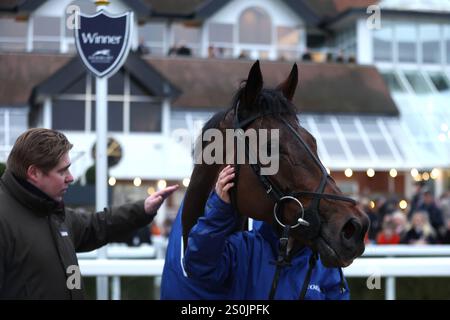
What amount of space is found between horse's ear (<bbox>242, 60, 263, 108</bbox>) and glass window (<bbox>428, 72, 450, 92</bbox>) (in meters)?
24.1

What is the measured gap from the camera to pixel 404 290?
5094 mm

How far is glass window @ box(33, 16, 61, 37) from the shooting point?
2427cm

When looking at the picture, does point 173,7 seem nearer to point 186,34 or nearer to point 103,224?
point 186,34

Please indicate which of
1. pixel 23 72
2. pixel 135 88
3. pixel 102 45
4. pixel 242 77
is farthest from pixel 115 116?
pixel 102 45

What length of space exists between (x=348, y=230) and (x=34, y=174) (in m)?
1.22

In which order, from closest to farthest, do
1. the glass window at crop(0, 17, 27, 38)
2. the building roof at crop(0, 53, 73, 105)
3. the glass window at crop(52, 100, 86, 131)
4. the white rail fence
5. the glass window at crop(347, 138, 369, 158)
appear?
the white rail fence < the glass window at crop(52, 100, 86, 131) < the building roof at crop(0, 53, 73, 105) < the glass window at crop(347, 138, 369, 158) < the glass window at crop(0, 17, 27, 38)

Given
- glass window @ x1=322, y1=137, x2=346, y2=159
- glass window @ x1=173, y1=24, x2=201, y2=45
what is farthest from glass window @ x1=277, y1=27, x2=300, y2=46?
glass window @ x1=322, y1=137, x2=346, y2=159

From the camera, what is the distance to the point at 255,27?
86.6 feet

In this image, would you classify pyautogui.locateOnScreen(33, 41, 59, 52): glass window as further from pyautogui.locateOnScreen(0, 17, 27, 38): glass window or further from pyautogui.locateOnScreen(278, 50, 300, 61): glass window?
pyautogui.locateOnScreen(278, 50, 300, 61): glass window

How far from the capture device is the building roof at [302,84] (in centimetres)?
2322

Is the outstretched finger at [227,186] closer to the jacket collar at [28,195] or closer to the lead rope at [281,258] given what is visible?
the lead rope at [281,258]

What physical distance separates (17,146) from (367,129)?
21253 millimetres

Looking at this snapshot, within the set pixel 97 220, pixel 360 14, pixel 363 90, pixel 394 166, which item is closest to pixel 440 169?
pixel 394 166
